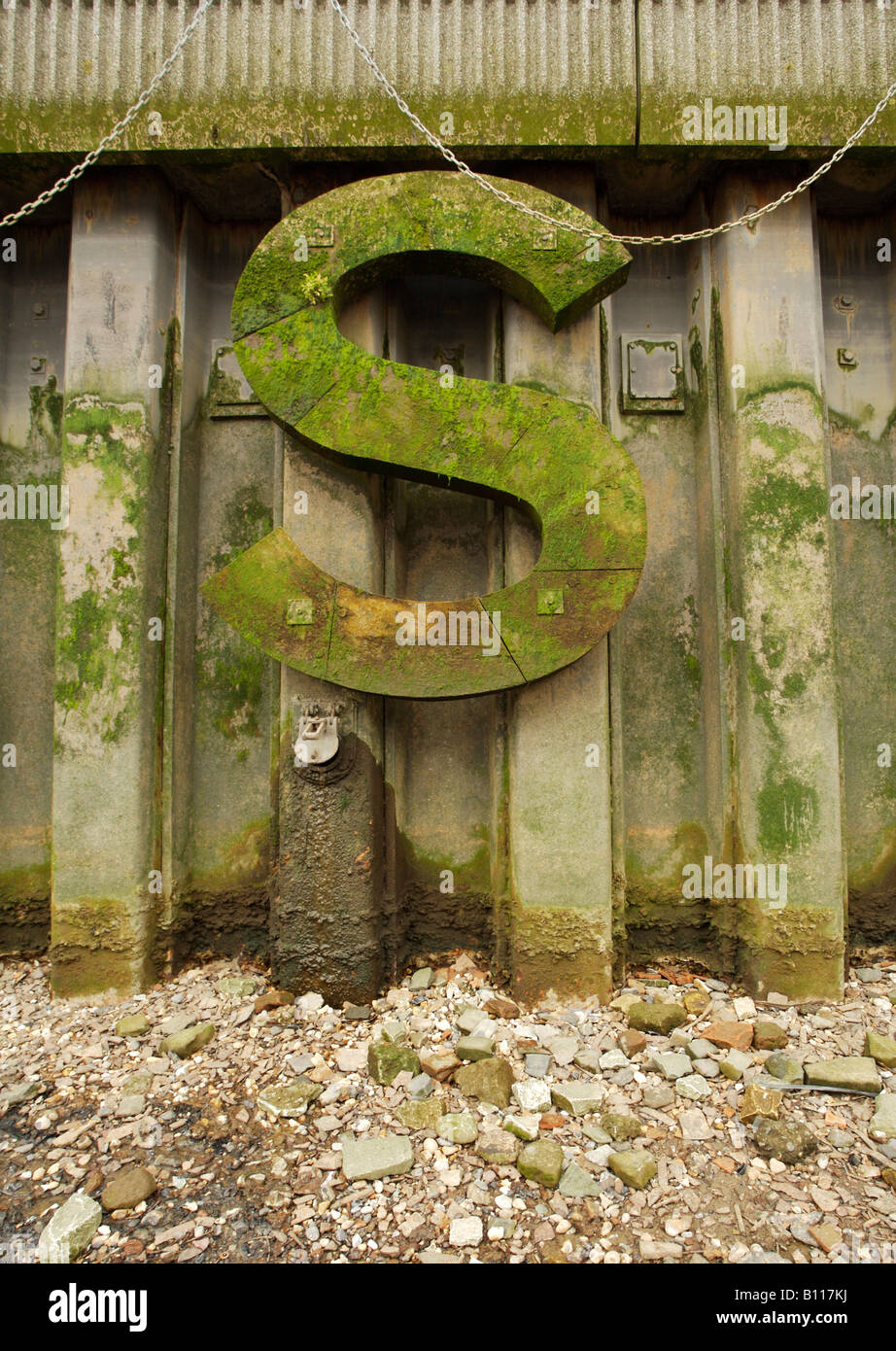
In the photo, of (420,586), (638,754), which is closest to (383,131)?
(420,586)

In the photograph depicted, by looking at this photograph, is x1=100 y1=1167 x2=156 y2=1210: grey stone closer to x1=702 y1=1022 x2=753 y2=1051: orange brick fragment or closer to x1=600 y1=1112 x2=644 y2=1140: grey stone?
x1=600 y1=1112 x2=644 y2=1140: grey stone

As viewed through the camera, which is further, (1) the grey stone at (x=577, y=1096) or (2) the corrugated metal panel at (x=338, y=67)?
(2) the corrugated metal panel at (x=338, y=67)

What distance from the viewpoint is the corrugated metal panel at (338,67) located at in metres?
3.76

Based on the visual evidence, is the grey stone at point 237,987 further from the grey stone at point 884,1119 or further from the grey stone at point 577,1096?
the grey stone at point 884,1119

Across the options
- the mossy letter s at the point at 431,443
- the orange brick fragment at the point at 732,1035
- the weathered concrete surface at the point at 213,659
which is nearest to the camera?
the orange brick fragment at the point at 732,1035

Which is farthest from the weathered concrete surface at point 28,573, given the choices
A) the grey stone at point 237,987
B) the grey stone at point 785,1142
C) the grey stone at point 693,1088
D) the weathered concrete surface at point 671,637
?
the grey stone at point 785,1142

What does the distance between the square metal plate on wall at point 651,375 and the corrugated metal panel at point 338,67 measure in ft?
3.39

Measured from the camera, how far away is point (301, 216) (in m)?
3.71

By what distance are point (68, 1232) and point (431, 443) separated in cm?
345

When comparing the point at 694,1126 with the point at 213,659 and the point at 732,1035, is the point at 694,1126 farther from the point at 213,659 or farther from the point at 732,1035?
the point at 213,659

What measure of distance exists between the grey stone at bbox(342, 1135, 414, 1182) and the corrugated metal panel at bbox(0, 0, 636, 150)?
15.2 ft

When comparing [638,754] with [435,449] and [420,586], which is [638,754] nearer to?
[420,586]

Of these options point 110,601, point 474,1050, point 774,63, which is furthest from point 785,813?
point 774,63

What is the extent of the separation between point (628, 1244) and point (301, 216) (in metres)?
4.62
